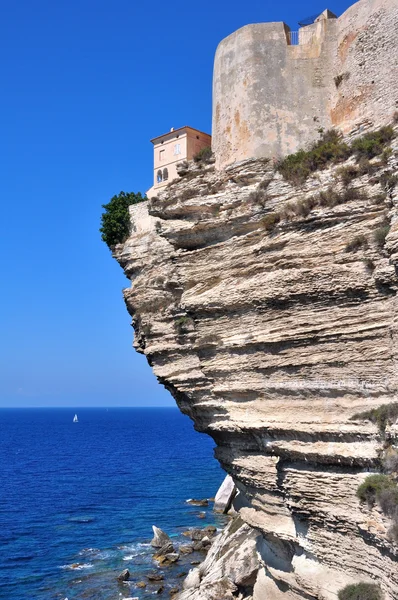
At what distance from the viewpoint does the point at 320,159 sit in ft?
57.0

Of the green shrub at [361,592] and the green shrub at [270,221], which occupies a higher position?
the green shrub at [270,221]

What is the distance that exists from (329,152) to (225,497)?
3012 cm

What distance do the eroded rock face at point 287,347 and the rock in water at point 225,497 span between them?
19.3 meters

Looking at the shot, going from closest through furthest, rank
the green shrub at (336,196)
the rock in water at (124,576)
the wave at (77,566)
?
the green shrub at (336,196)
the rock in water at (124,576)
the wave at (77,566)

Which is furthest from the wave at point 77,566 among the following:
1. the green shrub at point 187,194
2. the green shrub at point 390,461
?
the green shrub at point 390,461

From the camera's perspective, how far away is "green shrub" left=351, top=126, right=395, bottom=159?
52.1 ft

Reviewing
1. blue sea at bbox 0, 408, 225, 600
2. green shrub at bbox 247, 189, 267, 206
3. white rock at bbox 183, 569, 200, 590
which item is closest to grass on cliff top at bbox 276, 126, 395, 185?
green shrub at bbox 247, 189, 267, 206

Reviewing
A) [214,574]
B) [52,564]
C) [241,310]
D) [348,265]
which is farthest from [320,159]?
[52,564]

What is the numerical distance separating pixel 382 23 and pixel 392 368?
414 inches

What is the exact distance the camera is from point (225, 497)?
4103 cm

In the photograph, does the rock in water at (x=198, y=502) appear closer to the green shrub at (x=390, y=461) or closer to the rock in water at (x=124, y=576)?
the rock in water at (x=124, y=576)

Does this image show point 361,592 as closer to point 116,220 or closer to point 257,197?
point 257,197

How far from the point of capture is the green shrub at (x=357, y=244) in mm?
14992

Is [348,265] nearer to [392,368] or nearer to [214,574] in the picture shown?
[392,368]
